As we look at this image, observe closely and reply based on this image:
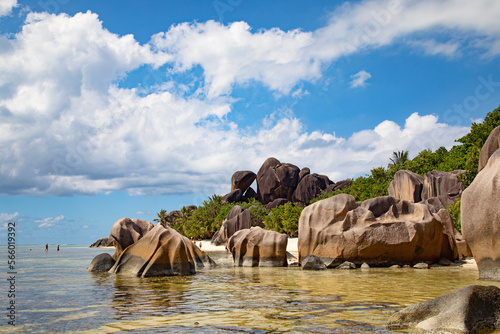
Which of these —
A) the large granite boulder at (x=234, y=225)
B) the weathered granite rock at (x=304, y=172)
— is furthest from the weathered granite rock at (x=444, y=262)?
the weathered granite rock at (x=304, y=172)

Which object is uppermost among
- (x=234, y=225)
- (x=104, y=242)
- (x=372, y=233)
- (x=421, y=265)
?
(x=234, y=225)

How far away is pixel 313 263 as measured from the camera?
18.7 meters

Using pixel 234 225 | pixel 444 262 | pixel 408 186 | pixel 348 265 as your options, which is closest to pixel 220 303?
pixel 348 265

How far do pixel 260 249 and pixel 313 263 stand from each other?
349 centimetres

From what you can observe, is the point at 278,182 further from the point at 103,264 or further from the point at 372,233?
the point at 103,264

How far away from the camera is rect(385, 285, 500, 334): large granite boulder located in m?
6.10

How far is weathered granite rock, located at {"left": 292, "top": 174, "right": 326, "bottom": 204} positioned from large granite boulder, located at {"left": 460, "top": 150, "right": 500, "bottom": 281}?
52746 millimetres

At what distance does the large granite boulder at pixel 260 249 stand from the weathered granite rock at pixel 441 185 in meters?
18.6

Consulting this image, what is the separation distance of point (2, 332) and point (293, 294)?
6367 millimetres

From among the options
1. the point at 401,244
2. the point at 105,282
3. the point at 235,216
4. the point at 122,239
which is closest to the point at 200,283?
the point at 105,282

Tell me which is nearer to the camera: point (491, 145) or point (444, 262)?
point (491, 145)

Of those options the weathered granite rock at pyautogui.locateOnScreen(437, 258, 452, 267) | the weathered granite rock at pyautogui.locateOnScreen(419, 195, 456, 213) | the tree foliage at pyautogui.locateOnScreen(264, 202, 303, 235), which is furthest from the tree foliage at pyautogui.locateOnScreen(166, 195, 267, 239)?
the weathered granite rock at pyautogui.locateOnScreen(437, 258, 452, 267)

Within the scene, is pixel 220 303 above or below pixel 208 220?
below

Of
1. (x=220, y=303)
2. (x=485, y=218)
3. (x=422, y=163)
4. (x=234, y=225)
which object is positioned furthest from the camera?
(x=422, y=163)
